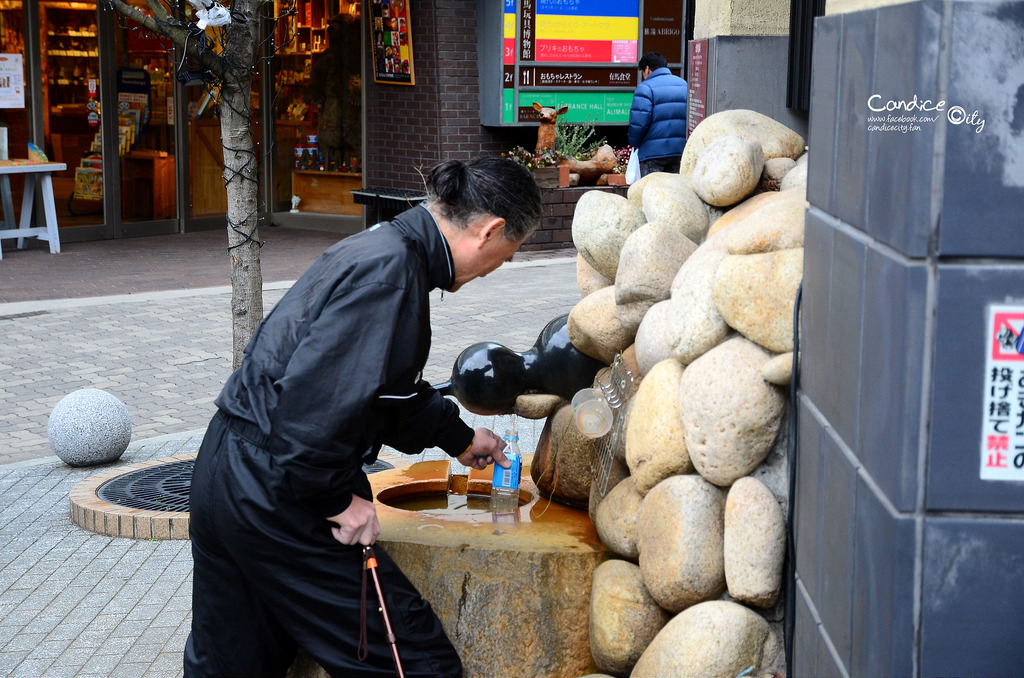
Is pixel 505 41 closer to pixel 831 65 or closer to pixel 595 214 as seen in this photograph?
pixel 595 214

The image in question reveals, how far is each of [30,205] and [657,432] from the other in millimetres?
11752

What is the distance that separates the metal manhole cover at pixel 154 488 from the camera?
5.38m

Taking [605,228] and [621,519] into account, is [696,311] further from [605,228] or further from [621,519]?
[605,228]

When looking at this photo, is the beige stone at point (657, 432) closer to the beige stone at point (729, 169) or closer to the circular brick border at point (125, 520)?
the beige stone at point (729, 169)

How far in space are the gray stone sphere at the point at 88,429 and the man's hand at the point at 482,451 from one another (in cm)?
315

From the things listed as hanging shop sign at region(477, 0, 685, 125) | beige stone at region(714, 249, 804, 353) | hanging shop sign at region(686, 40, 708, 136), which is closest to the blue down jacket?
hanging shop sign at region(477, 0, 685, 125)

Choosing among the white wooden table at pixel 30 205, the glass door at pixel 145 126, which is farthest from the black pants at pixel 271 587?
the glass door at pixel 145 126

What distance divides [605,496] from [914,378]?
169cm

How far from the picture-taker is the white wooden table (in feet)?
42.4

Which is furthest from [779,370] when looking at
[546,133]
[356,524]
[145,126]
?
[145,126]

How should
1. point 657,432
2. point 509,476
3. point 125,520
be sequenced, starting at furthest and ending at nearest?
point 125,520, point 509,476, point 657,432

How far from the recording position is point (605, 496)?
3514 millimetres

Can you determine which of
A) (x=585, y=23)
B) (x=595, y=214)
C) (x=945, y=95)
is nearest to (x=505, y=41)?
(x=585, y=23)

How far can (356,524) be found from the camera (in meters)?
2.96
